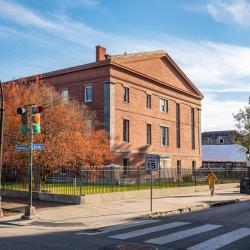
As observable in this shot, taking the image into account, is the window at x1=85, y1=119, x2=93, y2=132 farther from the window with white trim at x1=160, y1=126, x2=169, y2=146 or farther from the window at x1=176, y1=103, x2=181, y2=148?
the window at x1=176, y1=103, x2=181, y2=148

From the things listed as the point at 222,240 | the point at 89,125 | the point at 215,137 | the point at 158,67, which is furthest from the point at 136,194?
the point at 215,137

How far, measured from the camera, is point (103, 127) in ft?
123

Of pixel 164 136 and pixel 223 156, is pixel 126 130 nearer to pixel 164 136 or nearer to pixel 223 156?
pixel 164 136

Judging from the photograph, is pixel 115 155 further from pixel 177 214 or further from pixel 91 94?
pixel 177 214

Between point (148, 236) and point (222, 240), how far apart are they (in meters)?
2.00

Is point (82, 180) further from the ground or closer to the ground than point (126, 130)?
closer to the ground

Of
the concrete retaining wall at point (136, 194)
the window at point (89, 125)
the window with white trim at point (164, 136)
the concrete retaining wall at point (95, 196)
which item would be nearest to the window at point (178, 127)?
the window with white trim at point (164, 136)

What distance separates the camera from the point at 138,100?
41312mm

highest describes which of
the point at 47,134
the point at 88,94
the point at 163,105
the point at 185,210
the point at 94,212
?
the point at 88,94

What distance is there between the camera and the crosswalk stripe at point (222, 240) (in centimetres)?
1015

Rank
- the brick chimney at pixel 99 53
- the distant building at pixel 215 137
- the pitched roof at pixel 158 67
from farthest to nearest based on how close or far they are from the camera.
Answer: the distant building at pixel 215 137 < the brick chimney at pixel 99 53 < the pitched roof at pixel 158 67

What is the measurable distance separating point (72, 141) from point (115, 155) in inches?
614

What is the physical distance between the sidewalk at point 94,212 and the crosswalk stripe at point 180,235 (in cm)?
314

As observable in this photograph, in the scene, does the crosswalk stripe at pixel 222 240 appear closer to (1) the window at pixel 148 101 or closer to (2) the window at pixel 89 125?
(2) the window at pixel 89 125
